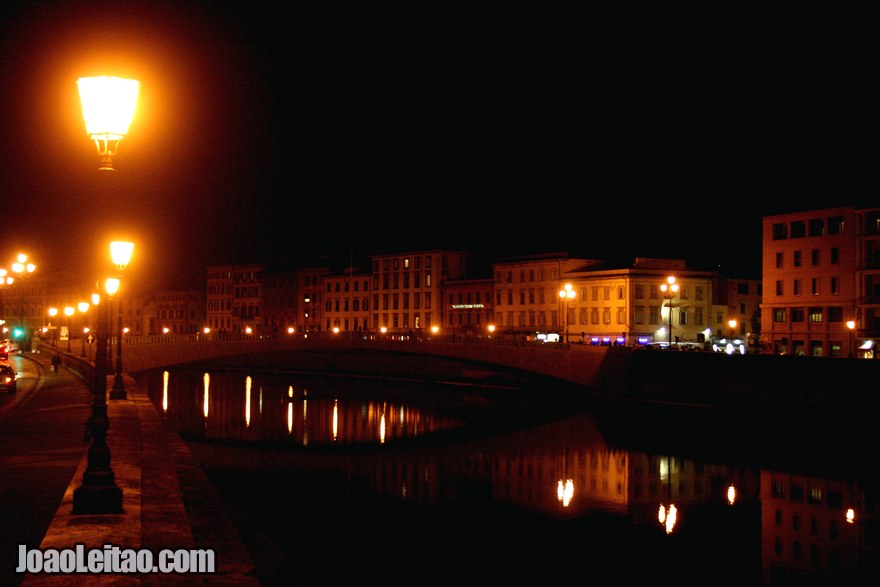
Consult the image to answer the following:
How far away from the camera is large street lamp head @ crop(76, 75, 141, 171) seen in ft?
34.3

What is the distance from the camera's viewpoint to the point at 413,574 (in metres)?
19.7

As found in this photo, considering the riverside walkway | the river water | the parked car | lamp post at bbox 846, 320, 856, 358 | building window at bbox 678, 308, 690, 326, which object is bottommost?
the river water

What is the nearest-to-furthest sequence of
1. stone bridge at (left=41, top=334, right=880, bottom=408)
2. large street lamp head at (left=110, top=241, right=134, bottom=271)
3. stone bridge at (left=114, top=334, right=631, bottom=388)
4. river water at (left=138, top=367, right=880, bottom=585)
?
1. large street lamp head at (left=110, top=241, right=134, bottom=271)
2. river water at (left=138, top=367, right=880, bottom=585)
3. stone bridge at (left=41, top=334, right=880, bottom=408)
4. stone bridge at (left=114, top=334, right=631, bottom=388)

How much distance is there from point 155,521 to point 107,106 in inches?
218

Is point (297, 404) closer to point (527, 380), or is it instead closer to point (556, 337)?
point (527, 380)

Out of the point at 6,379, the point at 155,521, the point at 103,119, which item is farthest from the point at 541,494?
the point at 103,119

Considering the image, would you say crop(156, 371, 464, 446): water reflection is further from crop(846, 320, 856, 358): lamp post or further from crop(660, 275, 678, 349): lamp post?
crop(846, 320, 856, 358): lamp post

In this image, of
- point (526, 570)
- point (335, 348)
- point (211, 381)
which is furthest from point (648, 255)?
point (526, 570)

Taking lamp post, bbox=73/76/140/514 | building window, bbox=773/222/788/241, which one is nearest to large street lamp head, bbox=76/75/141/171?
lamp post, bbox=73/76/140/514

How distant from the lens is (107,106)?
412 inches

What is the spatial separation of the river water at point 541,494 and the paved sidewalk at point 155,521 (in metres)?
2.04

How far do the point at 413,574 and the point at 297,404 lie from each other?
123 feet

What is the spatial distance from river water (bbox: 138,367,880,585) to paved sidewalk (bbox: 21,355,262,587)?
2036mm

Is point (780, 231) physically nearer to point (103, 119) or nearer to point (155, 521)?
point (155, 521)
